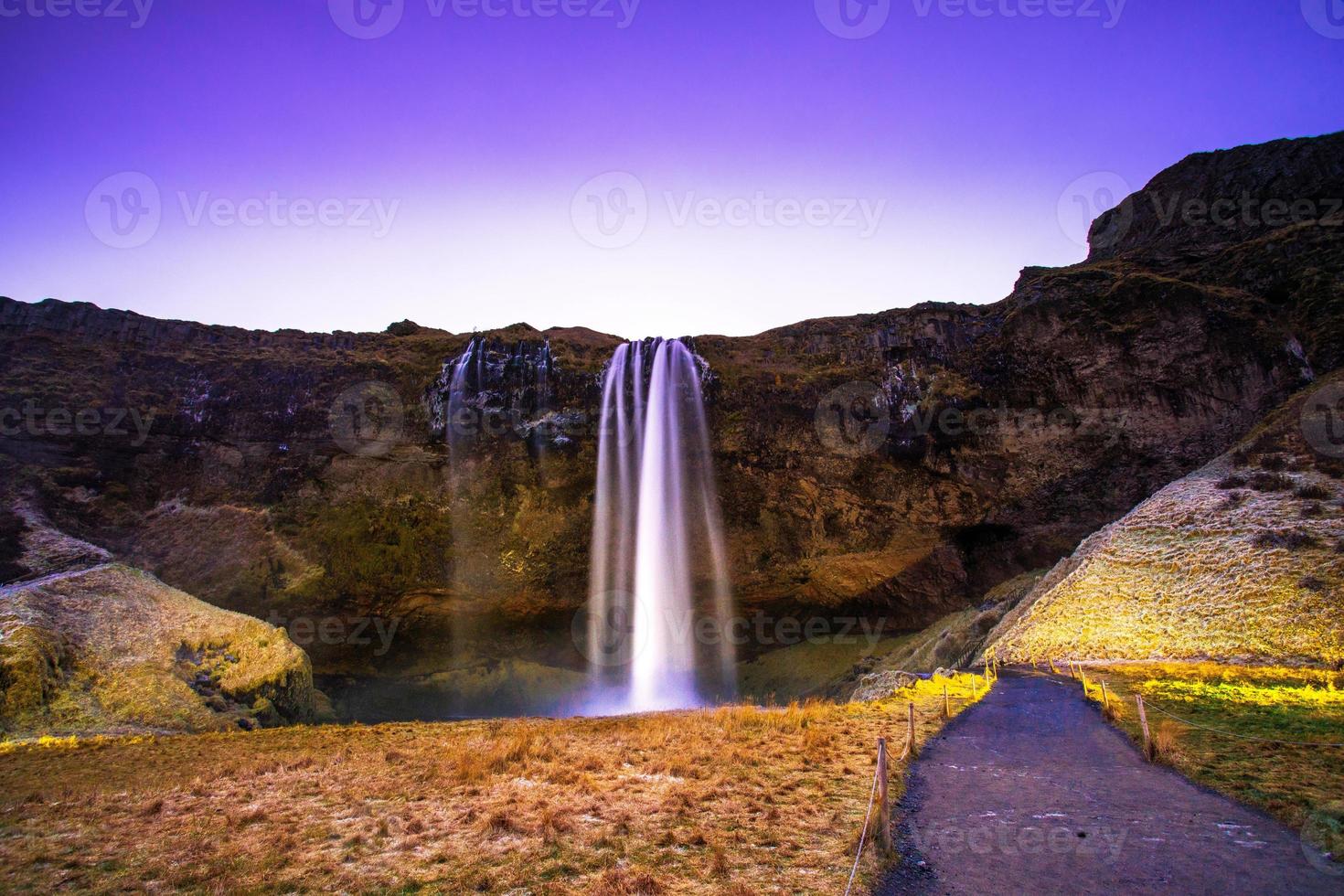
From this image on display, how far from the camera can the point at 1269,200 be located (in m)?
40.4

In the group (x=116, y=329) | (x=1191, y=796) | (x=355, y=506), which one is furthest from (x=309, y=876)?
(x=116, y=329)

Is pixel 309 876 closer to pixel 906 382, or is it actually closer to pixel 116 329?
pixel 906 382

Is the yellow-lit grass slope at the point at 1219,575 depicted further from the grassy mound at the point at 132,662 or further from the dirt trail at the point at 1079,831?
the grassy mound at the point at 132,662

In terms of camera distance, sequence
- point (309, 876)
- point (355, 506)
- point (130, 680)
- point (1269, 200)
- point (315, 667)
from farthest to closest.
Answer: point (1269, 200), point (315, 667), point (355, 506), point (130, 680), point (309, 876)

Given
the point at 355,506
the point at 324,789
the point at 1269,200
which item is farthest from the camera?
the point at 1269,200

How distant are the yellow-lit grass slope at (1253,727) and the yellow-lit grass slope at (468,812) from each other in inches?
158

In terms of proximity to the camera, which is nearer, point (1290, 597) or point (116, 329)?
point (1290, 597)

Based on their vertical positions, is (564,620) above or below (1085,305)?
below

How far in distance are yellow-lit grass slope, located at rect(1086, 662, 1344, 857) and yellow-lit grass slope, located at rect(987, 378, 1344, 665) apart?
231cm

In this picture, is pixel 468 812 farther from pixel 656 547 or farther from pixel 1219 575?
pixel 656 547

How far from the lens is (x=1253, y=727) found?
34.3 ft

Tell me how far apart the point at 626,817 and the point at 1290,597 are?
2158cm

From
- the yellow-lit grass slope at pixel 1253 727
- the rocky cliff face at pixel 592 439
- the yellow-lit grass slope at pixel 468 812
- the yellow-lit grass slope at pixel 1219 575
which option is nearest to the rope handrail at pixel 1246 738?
the yellow-lit grass slope at pixel 1253 727

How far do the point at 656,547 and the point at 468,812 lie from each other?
90.3ft
